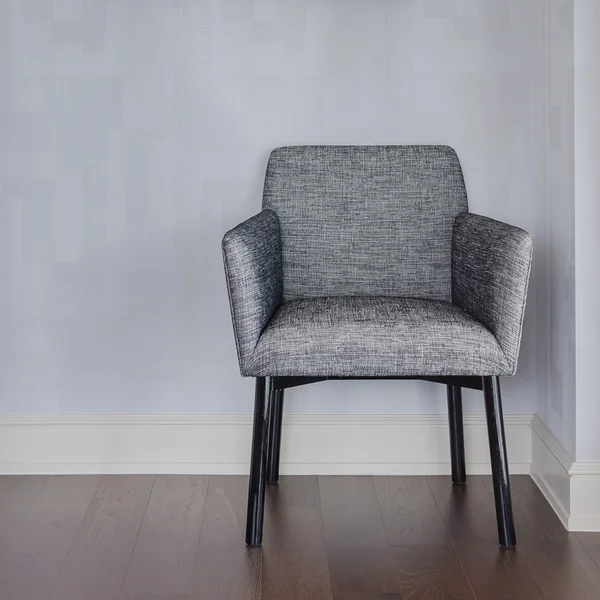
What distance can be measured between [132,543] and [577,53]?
1.49m

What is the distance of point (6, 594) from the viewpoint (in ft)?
5.46

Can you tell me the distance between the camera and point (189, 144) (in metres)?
2.35

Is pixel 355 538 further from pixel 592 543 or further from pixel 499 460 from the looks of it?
pixel 592 543

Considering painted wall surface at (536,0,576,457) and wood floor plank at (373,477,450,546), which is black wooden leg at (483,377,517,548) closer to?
wood floor plank at (373,477,450,546)

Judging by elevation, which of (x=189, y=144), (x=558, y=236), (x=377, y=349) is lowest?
(x=377, y=349)

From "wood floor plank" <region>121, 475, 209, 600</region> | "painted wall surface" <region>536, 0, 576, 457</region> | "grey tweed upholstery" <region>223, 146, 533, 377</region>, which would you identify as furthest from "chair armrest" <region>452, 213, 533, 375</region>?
"wood floor plank" <region>121, 475, 209, 600</region>

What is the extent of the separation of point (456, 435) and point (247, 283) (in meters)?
0.81

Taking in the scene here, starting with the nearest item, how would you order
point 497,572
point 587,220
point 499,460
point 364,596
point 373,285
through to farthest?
point 364,596 < point 497,572 < point 499,460 < point 587,220 < point 373,285

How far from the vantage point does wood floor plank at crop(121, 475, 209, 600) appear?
5.59 feet

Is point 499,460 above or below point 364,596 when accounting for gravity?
above

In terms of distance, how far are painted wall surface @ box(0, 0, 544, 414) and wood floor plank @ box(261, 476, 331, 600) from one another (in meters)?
0.27

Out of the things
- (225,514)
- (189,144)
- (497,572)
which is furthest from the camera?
(189,144)

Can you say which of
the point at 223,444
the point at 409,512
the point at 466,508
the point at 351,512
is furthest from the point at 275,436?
the point at 466,508

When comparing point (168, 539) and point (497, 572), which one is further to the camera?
point (168, 539)
